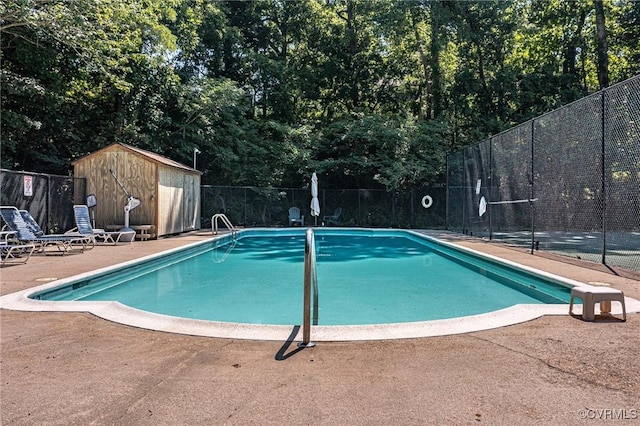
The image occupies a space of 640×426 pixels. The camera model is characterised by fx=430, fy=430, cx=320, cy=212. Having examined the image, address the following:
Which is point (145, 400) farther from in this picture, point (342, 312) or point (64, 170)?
point (64, 170)

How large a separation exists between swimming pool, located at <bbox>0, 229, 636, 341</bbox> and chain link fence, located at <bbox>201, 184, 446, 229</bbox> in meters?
3.01

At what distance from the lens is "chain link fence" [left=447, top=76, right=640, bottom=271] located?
30.5ft

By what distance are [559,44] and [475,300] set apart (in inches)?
733

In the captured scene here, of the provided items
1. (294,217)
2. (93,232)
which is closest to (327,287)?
(93,232)

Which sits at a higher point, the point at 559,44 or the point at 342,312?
the point at 559,44

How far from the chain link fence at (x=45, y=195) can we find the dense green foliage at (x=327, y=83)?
3.68 meters

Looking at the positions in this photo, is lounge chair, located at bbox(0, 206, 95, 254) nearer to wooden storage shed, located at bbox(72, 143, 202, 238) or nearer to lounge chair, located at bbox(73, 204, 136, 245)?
lounge chair, located at bbox(73, 204, 136, 245)

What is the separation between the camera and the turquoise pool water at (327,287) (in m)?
5.25

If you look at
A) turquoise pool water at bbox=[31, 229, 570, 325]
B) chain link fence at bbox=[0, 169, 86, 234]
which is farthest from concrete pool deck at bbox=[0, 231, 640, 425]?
chain link fence at bbox=[0, 169, 86, 234]

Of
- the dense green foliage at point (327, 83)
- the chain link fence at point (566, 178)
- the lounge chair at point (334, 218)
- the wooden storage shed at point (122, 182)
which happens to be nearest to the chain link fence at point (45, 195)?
the wooden storage shed at point (122, 182)

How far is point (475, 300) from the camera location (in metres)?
5.96

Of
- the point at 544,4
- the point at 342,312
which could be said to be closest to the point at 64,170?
the point at 342,312

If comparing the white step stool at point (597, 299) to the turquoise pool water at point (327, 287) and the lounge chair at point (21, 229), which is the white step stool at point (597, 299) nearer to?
the turquoise pool water at point (327, 287)

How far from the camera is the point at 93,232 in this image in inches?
388
